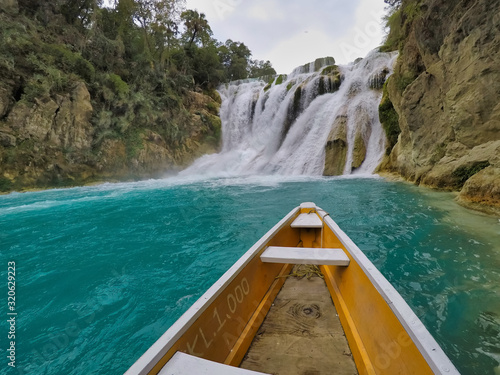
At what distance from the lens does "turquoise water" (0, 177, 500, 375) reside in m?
2.39

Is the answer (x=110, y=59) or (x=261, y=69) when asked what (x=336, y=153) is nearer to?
(x=110, y=59)

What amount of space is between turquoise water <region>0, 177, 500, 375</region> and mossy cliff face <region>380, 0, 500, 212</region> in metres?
1.10

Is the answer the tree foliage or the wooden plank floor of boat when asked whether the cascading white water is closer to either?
the tree foliage

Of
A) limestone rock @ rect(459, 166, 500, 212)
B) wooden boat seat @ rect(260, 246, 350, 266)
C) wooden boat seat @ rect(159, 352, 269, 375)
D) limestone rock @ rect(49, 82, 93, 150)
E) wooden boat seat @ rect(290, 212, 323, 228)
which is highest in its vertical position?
limestone rock @ rect(49, 82, 93, 150)

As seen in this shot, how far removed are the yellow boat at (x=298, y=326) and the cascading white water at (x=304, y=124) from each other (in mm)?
11933

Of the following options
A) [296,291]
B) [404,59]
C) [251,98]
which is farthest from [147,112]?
[296,291]

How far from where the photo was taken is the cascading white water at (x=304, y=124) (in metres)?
14.0

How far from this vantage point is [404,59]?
1119 centimetres

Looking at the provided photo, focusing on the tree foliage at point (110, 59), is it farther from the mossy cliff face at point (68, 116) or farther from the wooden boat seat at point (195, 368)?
the wooden boat seat at point (195, 368)

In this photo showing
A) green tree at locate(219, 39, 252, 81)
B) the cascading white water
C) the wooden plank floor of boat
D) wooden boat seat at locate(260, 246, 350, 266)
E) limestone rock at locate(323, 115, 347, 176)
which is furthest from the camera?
green tree at locate(219, 39, 252, 81)

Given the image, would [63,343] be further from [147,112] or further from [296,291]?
[147,112]

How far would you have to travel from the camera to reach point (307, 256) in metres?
2.38

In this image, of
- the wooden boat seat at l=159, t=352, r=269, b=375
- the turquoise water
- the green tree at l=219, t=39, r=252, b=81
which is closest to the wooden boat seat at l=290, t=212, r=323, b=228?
the turquoise water

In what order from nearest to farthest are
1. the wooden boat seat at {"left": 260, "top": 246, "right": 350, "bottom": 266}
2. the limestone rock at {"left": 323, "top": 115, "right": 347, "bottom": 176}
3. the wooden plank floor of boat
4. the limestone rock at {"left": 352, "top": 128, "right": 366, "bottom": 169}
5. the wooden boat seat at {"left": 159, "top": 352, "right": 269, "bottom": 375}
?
the wooden boat seat at {"left": 159, "top": 352, "right": 269, "bottom": 375}, the wooden plank floor of boat, the wooden boat seat at {"left": 260, "top": 246, "right": 350, "bottom": 266}, the limestone rock at {"left": 352, "top": 128, "right": 366, "bottom": 169}, the limestone rock at {"left": 323, "top": 115, "right": 347, "bottom": 176}
